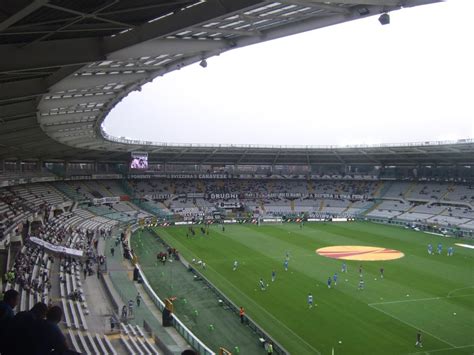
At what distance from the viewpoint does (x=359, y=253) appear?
140ft

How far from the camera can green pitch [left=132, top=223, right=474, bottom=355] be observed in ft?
72.1

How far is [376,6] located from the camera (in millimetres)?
9898

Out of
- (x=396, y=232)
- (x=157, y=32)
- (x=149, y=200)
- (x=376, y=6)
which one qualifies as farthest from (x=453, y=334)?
(x=149, y=200)

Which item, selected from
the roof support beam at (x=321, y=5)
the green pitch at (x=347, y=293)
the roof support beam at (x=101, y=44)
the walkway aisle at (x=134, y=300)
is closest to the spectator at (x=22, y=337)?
the roof support beam at (x=101, y=44)

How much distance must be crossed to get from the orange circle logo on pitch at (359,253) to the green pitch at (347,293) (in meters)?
1.21

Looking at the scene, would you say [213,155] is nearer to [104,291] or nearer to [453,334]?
[104,291]

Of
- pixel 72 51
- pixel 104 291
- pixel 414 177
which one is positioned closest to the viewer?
pixel 72 51

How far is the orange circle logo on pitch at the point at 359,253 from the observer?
1607 inches

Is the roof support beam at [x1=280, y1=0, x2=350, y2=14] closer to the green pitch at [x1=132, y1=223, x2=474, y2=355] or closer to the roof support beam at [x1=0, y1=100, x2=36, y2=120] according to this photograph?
the roof support beam at [x1=0, y1=100, x2=36, y2=120]

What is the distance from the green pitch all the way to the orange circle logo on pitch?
3.98 feet

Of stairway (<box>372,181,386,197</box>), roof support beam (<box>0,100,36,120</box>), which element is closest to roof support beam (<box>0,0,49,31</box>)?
roof support beam (<box>0,100,36,120</box>)

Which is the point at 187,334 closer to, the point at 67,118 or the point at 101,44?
the point at 67,118

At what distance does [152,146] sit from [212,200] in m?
18.4

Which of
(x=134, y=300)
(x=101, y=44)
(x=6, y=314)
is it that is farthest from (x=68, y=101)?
(x=6, y=314)
